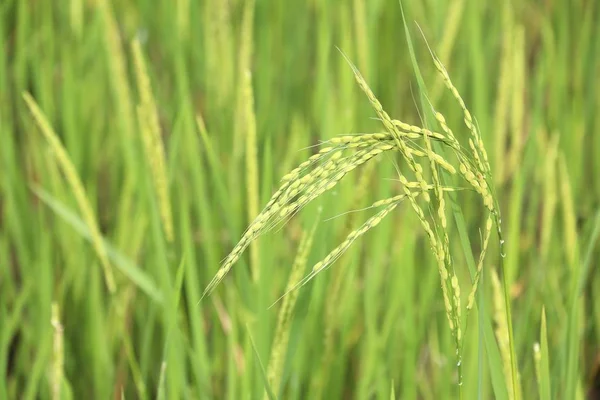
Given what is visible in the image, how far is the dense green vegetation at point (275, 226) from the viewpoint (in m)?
0.78

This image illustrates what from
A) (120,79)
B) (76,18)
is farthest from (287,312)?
(76,18)

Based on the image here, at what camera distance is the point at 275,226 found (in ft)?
3.09

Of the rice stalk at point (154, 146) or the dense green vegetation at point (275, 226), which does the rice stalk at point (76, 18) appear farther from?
the rice stalk at point (154, 146)

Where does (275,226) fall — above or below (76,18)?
below

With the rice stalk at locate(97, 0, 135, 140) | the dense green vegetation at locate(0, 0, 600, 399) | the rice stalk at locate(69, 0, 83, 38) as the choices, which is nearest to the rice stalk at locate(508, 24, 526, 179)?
the dense green vegetation at locate(0, 0, 600, 399)

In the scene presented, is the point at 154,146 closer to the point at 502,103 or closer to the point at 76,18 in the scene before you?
the point at 502,103

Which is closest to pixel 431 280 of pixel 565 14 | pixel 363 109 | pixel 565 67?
pixel 363 109

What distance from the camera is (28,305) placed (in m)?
1.03

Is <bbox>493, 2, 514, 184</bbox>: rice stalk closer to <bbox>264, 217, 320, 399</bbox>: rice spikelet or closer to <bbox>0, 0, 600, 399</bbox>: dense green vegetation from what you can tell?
<bbox>0, 0, 600, 399</bbox>: dense green vegetation

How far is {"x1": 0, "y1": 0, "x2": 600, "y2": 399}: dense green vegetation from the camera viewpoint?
781 millimetres

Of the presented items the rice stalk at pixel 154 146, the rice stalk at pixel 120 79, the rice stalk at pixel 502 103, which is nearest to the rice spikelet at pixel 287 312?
the rice stalk at pixel 154 146

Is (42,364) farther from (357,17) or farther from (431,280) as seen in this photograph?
(357,17)

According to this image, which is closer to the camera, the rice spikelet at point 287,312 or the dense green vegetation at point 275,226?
the rice spikelet at point 287,312

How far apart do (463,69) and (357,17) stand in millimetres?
274
